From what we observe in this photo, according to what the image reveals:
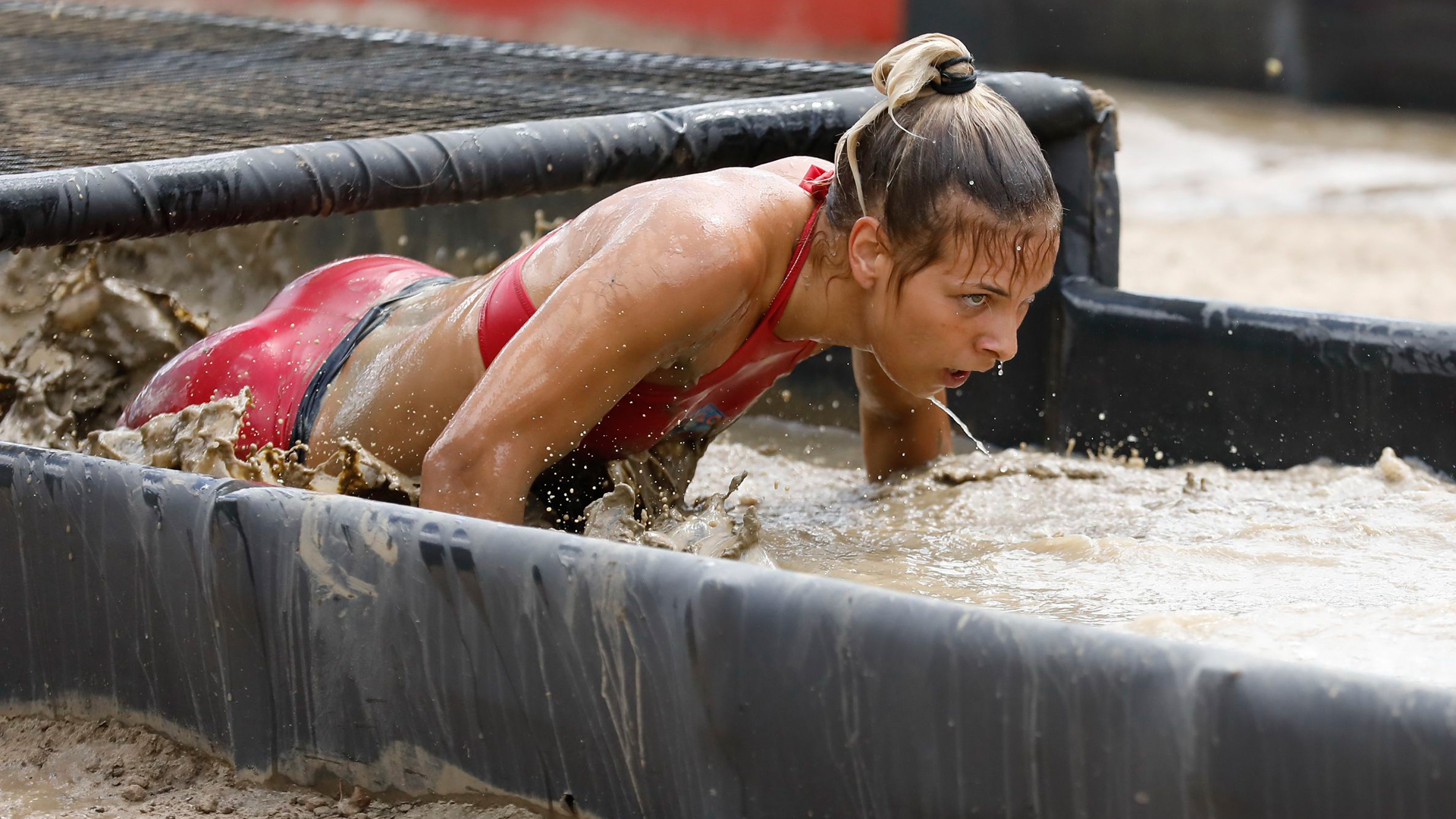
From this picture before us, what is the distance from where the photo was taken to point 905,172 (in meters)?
2.01

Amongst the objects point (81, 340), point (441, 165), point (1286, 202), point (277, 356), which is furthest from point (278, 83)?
point (1286, 202)

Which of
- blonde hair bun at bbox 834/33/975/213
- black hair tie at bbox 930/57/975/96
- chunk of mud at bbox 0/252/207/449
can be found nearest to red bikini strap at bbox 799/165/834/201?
blonde hair bun at bbox 834/33/975/213

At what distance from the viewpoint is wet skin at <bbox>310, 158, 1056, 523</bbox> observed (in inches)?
76.3

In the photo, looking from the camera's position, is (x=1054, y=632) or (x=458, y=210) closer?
(x=1054, y=632)

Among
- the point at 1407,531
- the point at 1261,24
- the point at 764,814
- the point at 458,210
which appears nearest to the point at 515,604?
the point at 764,814

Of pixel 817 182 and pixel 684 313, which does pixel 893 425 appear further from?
pixel 684 313

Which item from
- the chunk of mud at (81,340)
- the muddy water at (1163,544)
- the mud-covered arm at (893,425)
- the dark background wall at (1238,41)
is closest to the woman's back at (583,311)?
the muddy water at (1163,544)

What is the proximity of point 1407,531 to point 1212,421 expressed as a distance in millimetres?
722

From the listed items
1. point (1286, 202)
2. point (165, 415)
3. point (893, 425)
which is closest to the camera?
point (165, 415)

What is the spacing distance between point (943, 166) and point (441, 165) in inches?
40.1

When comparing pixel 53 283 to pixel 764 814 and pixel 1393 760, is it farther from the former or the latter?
pixel 1393 760

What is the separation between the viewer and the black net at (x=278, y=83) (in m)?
2.91

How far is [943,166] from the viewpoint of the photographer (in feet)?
6.51

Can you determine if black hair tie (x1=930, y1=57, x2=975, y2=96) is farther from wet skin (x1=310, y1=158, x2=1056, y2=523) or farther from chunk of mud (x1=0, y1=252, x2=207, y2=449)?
chunk of mud (x1=0, y1=252, x2=207, y2=449)
